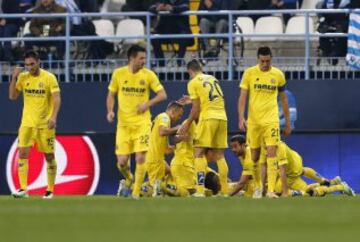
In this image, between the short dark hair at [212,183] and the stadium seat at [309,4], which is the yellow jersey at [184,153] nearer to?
the short dark hair at [212,183]

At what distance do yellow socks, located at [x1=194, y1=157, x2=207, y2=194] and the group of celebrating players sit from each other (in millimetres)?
14

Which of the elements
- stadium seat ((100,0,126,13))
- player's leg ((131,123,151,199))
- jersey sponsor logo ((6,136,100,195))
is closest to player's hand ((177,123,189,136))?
player's leg ((131,123,151,199))

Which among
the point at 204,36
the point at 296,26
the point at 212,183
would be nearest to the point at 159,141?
the point at 212,183

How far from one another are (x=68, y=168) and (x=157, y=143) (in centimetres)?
352

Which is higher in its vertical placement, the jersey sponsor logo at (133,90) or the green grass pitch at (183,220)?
the jersey sponsor logo at (133,90)

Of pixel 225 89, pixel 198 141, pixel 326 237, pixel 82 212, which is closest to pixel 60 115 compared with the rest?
pixel 225 89

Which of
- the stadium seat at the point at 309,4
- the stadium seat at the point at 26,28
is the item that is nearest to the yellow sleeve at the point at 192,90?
the stadium seat at the point at 26,28

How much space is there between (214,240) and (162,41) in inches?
632

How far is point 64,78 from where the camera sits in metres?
28.8

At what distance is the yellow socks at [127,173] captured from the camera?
75.9 feet

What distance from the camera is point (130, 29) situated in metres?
29.3

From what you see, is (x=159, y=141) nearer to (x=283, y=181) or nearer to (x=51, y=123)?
(x=51, y=123)

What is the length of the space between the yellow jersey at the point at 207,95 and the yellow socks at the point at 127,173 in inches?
52.4

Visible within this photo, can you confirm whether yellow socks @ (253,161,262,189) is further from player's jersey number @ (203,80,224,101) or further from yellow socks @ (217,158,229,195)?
player's jersey number @ (203,80,224,101)
